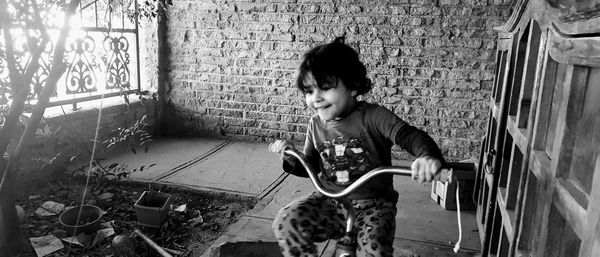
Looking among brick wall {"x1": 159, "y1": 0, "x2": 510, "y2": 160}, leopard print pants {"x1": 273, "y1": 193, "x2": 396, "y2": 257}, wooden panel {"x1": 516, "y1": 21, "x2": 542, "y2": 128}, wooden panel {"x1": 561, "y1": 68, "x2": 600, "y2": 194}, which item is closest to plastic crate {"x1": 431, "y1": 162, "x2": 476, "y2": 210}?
brick wall {"x1": 159, "y1": 0, "x2": 510, "y2": 160}

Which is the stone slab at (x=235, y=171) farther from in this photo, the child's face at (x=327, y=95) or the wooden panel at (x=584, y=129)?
the wooden panel at (x=584, y=129)

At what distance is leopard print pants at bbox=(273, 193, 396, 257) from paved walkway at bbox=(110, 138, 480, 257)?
0.66 m

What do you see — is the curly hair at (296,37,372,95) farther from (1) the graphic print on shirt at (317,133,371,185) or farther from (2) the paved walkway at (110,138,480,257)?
(2) the paved walkway at (110,138,480,257)

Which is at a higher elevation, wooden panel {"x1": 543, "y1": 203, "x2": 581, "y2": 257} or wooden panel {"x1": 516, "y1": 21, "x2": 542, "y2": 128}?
wooden panel {"x1": 516, "y1": 21, "x2": 542, "y2": 128}

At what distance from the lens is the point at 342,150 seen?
1.83 meters

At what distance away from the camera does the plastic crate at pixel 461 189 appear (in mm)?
3188

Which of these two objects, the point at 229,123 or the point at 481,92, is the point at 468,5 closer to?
the point at 481,92

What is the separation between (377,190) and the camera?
5.83 ft

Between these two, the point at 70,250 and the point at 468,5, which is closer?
the point at 70,250

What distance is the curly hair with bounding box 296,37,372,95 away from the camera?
1665 mm

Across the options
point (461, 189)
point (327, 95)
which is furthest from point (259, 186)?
point (327, 95)

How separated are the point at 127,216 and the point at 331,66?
2241 mm

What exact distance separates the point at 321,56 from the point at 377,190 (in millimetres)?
588

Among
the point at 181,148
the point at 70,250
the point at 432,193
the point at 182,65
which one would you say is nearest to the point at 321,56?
the point at 70,250
